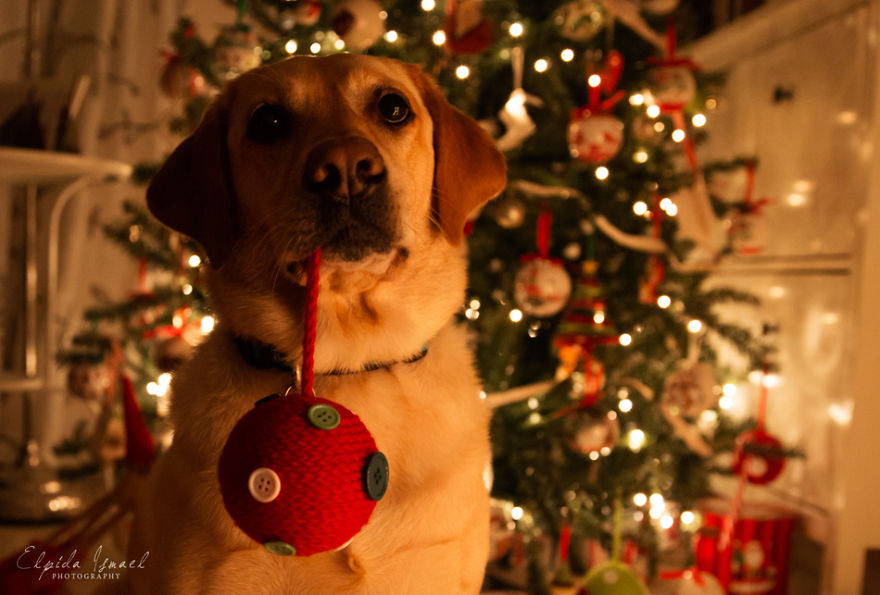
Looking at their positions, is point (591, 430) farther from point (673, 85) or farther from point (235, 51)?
point (235, 51)

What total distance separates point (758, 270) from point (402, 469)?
8.55ft

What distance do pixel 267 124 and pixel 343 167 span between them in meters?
0.31

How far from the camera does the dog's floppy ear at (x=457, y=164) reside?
1416 millimetres

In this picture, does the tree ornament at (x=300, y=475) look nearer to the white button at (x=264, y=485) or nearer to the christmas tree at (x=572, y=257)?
the white button at (x=264, y=485)

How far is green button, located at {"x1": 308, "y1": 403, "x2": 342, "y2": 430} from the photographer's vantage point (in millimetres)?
904

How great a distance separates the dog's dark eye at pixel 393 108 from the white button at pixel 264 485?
803 mm

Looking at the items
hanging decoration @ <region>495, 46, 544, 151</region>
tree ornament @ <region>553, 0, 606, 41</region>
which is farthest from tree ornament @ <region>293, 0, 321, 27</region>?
tree ornament @ <region>553, 0, 606, 41</region>

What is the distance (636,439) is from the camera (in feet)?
8.29

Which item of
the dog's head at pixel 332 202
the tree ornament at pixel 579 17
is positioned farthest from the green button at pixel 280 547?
the tree ornament at pixel 579 17

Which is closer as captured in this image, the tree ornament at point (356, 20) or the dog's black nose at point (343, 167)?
the dog's black nose at point (343, 167)

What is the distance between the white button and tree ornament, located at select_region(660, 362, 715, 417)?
1.75 m

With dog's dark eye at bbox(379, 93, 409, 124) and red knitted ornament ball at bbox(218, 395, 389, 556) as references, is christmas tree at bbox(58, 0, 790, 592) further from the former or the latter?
red knitted ornament ball at bbox(218, 395, 389, 556)

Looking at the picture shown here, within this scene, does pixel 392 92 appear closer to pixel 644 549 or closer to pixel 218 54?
pixel 218 54

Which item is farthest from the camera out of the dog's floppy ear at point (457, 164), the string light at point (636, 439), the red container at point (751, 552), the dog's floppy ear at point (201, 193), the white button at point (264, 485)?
the red container at point (751, 552)
